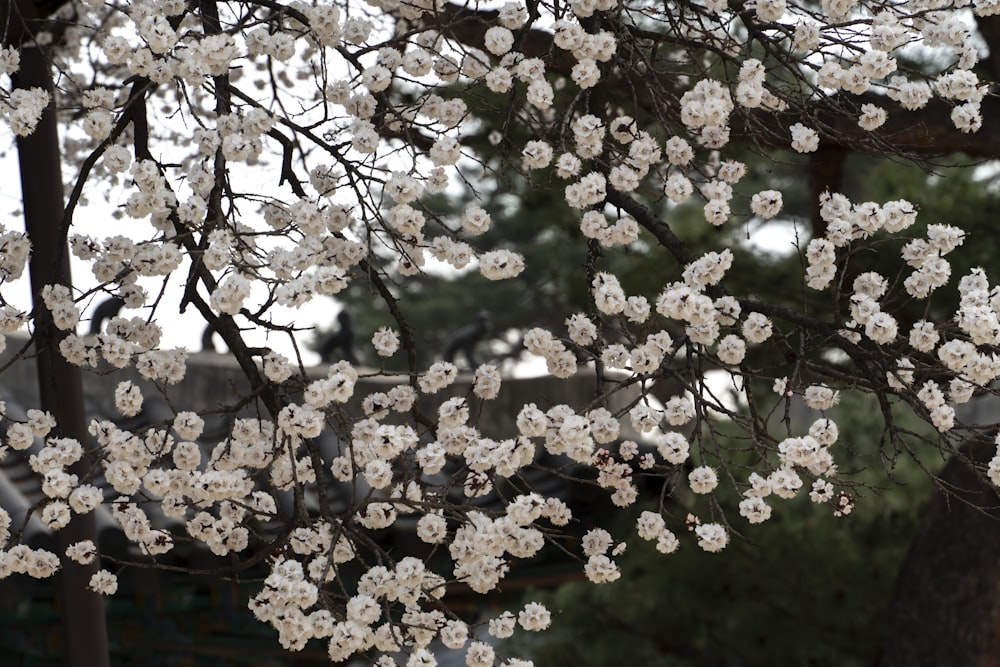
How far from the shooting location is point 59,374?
3.85 metres

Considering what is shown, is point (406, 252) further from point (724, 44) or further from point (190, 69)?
point (724, 44)

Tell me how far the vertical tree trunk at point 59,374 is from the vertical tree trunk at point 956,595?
11.0ft

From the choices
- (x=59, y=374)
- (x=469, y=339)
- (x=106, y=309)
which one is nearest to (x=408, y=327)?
(x=59, y=374)

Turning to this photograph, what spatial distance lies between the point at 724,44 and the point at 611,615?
434cm

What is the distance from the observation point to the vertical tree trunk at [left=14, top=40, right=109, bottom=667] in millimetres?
3857

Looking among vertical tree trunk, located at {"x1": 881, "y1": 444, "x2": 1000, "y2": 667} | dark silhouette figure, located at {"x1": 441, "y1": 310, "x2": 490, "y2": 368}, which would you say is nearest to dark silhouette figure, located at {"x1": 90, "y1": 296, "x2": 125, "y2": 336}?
dark silhouette figure, located at {"x1": 441, "y1": 310, "x2": 490, "y2": 368}

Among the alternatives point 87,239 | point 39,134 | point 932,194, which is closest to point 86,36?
point 39,134

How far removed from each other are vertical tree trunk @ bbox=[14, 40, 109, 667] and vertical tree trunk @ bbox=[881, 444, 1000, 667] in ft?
11.0

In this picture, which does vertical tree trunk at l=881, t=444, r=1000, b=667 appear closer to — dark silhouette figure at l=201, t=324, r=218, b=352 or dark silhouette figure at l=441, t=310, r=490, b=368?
dark silhouette figure at l=441, t=310, r=490, b=368

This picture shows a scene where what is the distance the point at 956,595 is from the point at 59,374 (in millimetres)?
3781

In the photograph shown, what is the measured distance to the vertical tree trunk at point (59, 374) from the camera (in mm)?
3857

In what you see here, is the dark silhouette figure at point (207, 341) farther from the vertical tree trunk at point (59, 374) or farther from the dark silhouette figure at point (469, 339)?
the vertical tree trunk at point (59, 374)

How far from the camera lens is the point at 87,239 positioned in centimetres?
300

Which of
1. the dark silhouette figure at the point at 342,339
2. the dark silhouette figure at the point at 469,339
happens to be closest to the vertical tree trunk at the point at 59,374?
the dark silhouette figure at the point at 342,339
